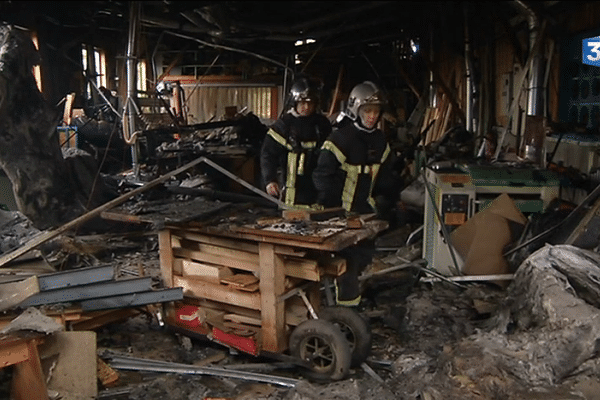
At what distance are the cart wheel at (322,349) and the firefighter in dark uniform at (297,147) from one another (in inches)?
51.4

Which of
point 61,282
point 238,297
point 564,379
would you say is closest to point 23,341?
point 61,282

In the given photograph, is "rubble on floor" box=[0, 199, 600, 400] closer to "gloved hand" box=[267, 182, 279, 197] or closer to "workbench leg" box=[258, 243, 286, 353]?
"workbench leg" box=[258, 243, 286, 353]

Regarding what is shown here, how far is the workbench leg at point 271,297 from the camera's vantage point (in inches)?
121

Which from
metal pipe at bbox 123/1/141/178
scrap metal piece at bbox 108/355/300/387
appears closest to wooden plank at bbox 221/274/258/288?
scrap metal piece at bbox 108/355/300/387

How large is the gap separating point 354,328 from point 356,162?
117cm

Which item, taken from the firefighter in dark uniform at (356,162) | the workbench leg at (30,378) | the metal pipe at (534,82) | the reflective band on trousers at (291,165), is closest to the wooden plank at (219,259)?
the firefighter in dark uniform at (356,162)

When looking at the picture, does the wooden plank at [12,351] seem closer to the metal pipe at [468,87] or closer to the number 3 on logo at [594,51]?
the number 3 on logo at [594,51]

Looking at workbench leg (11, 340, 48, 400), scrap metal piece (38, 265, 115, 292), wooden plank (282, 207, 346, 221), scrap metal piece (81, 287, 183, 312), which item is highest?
wooden plank (282, 207, 346, 221)

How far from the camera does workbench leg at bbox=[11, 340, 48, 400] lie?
8.41ft

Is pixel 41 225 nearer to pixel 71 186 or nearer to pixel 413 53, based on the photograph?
pixel 71 186

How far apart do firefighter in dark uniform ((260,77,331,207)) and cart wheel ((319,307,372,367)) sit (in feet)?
3.82

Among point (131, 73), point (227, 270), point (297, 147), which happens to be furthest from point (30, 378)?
point (297, 147)

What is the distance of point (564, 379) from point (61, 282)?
246 cm

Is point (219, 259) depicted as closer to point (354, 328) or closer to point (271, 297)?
point (271, 297)
